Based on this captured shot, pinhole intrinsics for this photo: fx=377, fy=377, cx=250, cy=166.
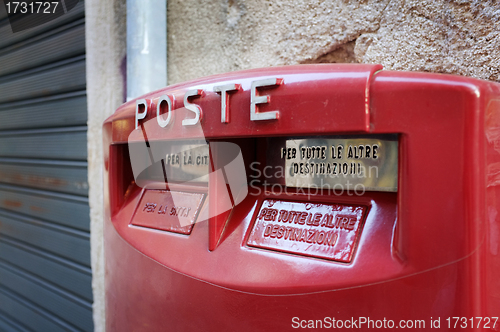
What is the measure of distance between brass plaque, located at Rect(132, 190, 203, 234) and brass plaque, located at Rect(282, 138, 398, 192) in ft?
0.75

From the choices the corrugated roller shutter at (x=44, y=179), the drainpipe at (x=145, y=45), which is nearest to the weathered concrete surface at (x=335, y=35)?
the drainpipe at (x=145, y=45)

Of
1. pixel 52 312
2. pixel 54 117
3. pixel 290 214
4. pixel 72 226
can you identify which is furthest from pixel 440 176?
pixel 52 312

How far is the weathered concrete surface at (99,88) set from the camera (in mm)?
1891

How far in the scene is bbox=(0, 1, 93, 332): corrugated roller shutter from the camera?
7.30 feet

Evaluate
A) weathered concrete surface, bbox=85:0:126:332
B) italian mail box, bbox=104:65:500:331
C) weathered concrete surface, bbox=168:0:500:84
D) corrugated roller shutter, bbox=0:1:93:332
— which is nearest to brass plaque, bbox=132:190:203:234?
italian mail box, bbox=104:65:500:331

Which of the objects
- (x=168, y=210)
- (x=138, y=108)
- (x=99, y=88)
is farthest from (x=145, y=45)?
(x=168, y=210)

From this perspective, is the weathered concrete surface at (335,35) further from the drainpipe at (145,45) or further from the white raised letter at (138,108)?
the white raised letter at (138,108)

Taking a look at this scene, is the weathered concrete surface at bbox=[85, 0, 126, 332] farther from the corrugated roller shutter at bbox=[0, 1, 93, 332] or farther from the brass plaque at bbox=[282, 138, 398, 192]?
the brass plaque at bbox=[282, 138, 398, 192]

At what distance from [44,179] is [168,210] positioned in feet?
6.52

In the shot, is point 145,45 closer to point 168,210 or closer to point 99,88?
point 99,88

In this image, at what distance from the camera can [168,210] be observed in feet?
2.96

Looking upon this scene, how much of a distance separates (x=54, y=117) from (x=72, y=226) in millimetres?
706

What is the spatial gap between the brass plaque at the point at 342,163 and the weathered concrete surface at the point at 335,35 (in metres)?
0.47

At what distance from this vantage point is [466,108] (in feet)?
1.65
